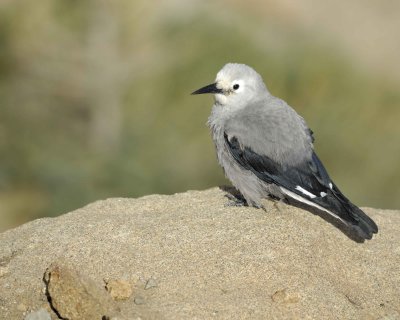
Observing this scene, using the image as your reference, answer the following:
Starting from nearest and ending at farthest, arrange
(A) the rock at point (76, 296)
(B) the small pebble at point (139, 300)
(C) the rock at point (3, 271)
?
(A) the rock at point (76, 296) → (B) the small pebble at point (139, 300) → (C) the rock at point (3, 271)

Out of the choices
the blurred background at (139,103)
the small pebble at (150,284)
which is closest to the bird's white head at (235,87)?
the small pebble at (150,284)

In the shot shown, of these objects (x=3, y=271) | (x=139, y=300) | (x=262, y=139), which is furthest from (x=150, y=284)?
(x=262, y=139)

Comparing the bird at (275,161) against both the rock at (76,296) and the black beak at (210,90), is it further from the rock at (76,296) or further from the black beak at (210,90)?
the rock at (76,296)

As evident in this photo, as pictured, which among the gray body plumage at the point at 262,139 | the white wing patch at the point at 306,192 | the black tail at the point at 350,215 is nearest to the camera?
the black tail at the point at 350,215

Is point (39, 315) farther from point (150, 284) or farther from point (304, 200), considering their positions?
point (304, 200)

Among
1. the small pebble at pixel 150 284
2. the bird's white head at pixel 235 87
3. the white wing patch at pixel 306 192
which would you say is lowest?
the small pebble at pixel 150 284

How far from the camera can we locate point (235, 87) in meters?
Result: 5.40

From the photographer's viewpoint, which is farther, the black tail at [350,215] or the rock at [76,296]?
the black tail at [350,215]

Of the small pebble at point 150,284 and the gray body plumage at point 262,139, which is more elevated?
the gray body plumage at point 262,139

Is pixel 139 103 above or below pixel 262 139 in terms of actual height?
above

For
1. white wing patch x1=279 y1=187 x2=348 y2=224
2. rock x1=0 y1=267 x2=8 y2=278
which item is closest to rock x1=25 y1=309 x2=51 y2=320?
rock x1=0 y1=267 x2=8 y2=278

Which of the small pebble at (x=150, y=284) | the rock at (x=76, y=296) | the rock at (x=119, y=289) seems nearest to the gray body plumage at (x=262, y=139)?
the small pebble at (x=150, y=284)

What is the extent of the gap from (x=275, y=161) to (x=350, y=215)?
0.55 m

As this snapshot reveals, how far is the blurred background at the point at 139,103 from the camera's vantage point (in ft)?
28.5
